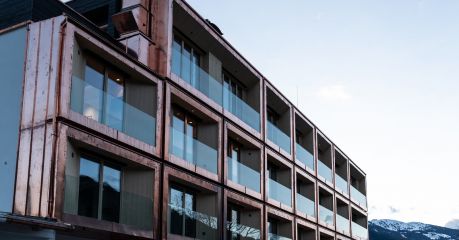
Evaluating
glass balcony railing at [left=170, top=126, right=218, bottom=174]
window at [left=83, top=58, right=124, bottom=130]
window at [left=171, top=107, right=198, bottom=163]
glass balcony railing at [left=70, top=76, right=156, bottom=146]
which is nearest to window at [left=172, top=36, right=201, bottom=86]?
window at [left=171, top=107, right=198, bottom=163]

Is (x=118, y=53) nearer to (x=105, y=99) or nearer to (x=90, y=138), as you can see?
(x=105, y=99)

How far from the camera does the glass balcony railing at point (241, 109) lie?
95.2 ft

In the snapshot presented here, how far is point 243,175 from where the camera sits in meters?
29.4

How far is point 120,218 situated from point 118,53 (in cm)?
546

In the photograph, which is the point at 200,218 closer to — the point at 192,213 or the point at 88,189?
the point at 192,213

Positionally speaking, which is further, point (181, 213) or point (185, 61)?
point (185, 61)

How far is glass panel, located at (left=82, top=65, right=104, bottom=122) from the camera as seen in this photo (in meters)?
19.5

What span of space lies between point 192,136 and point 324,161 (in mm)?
19781

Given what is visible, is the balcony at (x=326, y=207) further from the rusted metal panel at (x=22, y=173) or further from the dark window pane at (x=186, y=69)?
the rusted metal panel at (x=22, y=173)

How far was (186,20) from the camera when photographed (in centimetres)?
2578

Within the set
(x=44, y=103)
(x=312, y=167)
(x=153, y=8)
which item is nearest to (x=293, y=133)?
(x=312, y=167)

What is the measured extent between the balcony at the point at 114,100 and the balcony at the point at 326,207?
65.7 ft

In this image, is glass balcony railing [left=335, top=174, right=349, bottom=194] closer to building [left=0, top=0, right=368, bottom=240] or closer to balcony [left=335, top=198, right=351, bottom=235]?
balcony [left=335, top=198, right=351, bottom=235]

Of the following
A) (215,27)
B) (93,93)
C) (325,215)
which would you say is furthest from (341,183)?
(93,93)
